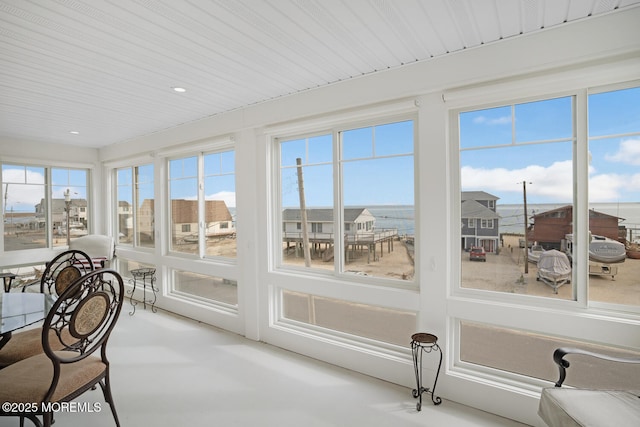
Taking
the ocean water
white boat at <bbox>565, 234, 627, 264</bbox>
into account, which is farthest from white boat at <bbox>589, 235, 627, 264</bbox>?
the ocean water

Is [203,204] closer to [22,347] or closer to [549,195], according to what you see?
[22,347]

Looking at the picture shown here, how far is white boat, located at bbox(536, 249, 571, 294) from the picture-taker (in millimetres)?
2238

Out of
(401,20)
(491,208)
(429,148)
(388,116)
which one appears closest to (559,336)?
(491,208)

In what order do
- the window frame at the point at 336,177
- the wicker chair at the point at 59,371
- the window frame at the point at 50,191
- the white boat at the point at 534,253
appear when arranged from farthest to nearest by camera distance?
the window frame at the point at 50,191 < the window frame at the point at 336,177 < the white boat at the point at 534,253 < the wicker chair at the point at 59,371

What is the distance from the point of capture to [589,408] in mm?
1563

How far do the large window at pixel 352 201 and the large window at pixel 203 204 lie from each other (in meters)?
0.97

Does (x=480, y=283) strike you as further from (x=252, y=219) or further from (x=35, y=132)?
(x=35, y=132)

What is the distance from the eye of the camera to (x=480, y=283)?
8.27ft

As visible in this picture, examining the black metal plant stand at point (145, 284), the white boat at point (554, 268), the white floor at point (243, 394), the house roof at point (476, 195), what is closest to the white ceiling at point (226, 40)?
the house roof at point (476, 195)

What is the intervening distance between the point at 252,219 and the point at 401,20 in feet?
8.21

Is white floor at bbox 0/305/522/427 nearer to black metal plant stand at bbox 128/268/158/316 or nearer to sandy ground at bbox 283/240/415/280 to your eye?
sandy ground at bbox 283/240/415/280

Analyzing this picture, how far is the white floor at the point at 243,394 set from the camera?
2303 mm

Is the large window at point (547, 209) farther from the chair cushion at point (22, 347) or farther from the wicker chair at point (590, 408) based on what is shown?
the chair cushion at point (22, 347)

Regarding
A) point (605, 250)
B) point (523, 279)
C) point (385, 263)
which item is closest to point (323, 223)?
point (385, 263)
